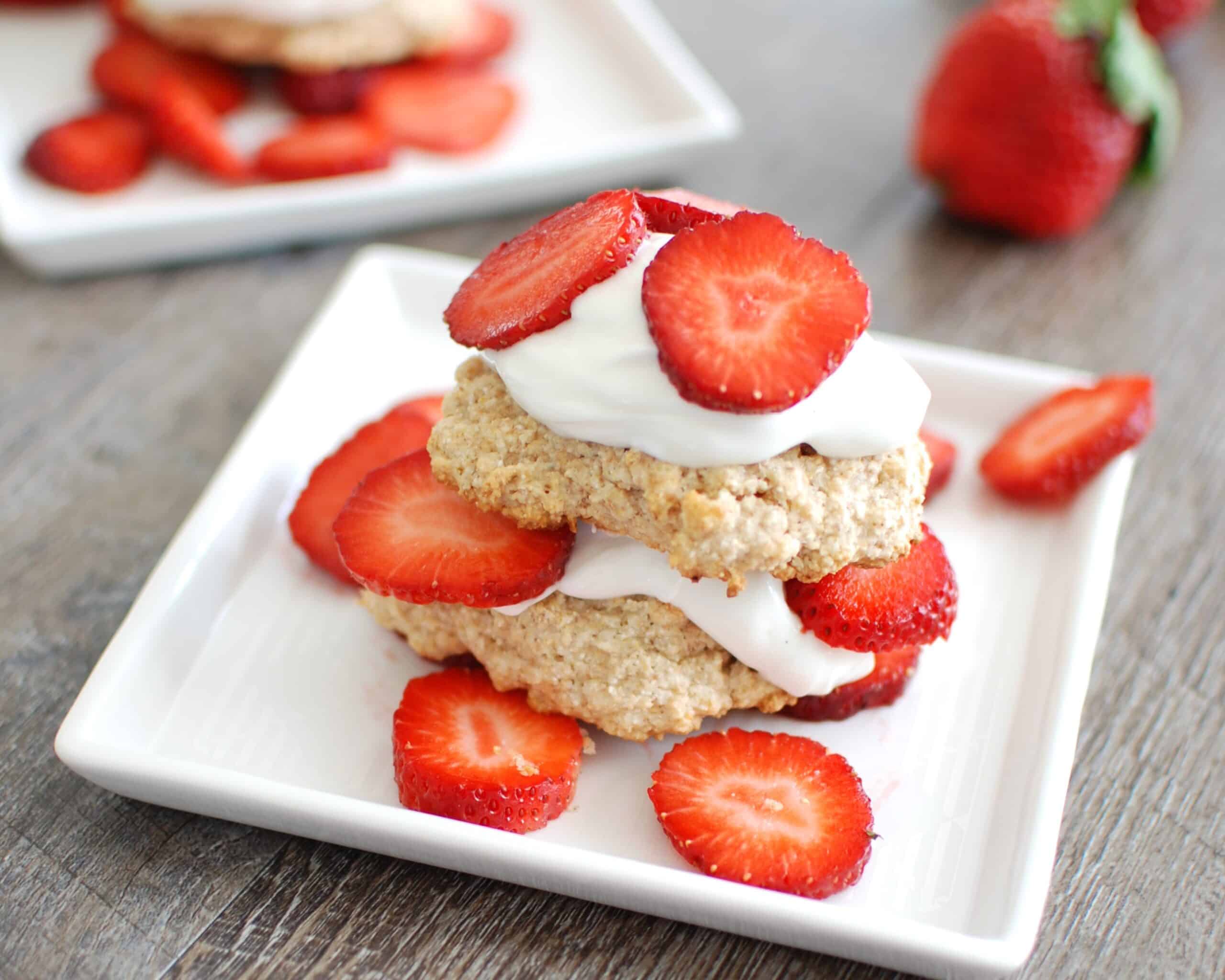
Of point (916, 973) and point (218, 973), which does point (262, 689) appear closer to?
point (218, 973)

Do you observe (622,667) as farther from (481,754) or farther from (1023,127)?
(1023,127)

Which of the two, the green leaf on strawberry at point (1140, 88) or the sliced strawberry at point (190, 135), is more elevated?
the green leaf on strawberry at point (1140, 88)

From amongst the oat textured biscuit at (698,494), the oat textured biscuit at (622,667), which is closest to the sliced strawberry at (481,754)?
the oat textured biscuit at (622,667)

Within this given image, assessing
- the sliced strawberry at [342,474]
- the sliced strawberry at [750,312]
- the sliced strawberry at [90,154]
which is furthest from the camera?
the sliced strawberry at [90,154]

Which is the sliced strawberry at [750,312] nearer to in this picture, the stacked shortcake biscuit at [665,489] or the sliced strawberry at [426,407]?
the stacked shortcake biscuit at [665,489]

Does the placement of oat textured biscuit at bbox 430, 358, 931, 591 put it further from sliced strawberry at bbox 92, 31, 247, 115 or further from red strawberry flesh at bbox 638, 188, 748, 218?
sliced strawberry at bbox 92, 31, 247, 115

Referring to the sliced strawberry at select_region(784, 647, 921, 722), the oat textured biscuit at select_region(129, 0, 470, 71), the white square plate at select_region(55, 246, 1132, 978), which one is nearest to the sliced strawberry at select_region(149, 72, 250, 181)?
the oat textured biscuit at select_region(129, 0, 470, 71)

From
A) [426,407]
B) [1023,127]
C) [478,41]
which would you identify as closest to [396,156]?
[478,41]
